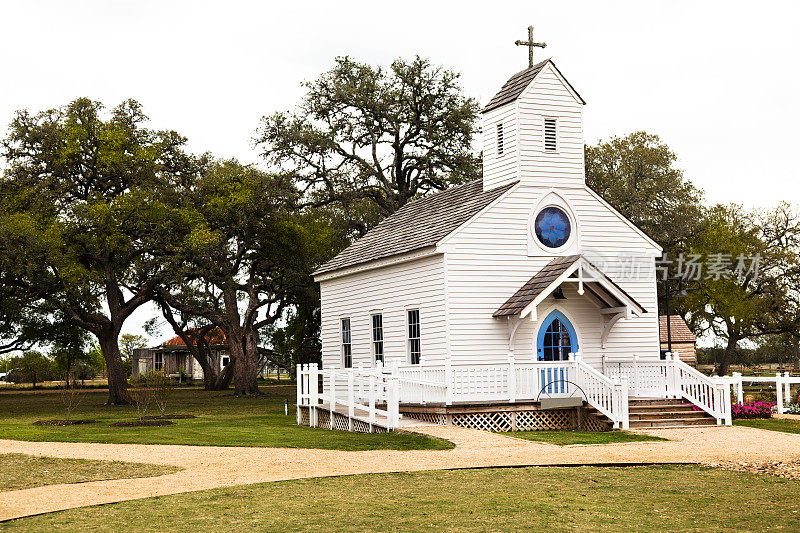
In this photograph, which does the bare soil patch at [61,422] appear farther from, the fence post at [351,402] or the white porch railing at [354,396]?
the fence post at [351,402]

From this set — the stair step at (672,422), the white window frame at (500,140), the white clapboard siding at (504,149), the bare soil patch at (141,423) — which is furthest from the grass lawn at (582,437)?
the bare soil patch at (141,423)

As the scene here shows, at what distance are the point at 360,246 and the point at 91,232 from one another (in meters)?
14.3

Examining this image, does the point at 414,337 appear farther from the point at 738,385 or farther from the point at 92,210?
the point at 92,210

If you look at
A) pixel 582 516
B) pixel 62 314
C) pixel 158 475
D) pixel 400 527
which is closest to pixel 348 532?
pixel 400 527

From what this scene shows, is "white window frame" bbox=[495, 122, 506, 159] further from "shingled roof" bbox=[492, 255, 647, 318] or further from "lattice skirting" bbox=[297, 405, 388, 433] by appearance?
"lattice skirting" bbox=[297, 405, 388, 433]

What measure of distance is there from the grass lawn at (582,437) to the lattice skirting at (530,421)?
42.3 inches

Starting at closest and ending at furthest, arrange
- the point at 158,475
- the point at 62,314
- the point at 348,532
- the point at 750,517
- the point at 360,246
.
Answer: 1. the point at 348,532
2. the point at 750,517
3. the point at 158,475
4. the point at 360,246
5. the point at 62,314

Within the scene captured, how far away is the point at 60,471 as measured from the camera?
50.9 ft

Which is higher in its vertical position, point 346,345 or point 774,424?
point 346,345

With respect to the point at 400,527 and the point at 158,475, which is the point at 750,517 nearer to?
the point at 400,527

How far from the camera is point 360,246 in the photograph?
3148 cm

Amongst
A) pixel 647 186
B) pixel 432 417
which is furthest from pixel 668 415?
pixel 647 186

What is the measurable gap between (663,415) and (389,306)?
8386 mm

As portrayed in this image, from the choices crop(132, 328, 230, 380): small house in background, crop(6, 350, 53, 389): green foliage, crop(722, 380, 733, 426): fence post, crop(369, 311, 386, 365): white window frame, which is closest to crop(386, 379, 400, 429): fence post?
crop(369, 311, 386, 365): white window frame
